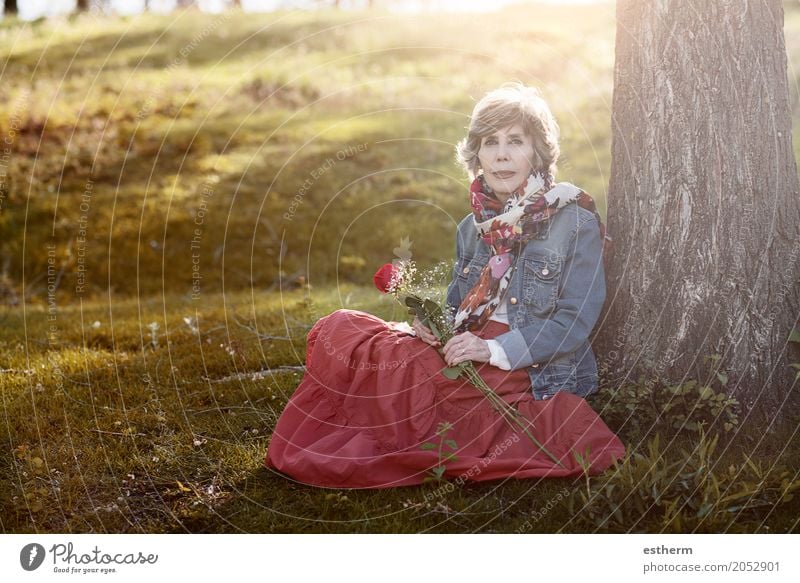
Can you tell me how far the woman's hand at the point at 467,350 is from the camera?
3.74 metres

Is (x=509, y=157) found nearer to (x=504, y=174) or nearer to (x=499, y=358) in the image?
(x=504, y=174)

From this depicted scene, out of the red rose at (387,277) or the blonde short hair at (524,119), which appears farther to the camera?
the red rose at (387,277)

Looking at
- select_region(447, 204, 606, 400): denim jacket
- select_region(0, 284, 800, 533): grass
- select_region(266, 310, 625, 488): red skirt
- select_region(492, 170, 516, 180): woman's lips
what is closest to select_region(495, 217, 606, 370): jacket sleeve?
select_region(447, 204, 606, 400): denim jacket

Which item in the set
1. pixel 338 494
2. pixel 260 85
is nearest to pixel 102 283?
pixel 260 85

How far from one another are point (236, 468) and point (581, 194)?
2.05 metres

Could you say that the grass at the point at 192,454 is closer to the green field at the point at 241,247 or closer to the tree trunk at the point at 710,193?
the green field at the point at 241,247

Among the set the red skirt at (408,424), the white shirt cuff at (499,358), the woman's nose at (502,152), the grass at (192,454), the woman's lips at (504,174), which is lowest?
the grass at (192,454)

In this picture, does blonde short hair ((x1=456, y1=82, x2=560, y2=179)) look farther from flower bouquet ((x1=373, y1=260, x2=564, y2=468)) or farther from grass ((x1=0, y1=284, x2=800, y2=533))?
grass ((x1=0, y1=284, x2=800, y2=533))

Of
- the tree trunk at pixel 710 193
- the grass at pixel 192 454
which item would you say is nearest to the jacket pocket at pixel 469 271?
the tree trunk at pixel 710 193

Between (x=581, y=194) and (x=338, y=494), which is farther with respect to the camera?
(x=581, y=194)

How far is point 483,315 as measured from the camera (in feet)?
13.0

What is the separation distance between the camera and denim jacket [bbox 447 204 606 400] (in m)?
3.74

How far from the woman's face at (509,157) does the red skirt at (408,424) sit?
68cm
